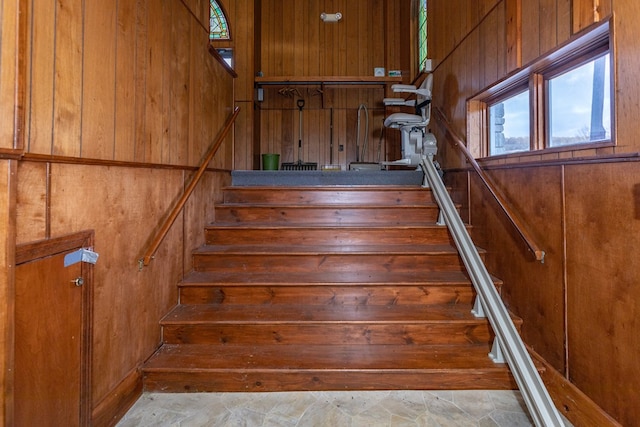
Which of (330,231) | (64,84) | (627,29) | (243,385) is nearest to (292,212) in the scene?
(330,231)

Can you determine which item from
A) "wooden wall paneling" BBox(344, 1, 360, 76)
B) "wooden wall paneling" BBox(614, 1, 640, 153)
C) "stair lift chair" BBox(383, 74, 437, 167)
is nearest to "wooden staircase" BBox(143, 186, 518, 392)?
"stair lift chair" BBox(383, 74, 437, 167)

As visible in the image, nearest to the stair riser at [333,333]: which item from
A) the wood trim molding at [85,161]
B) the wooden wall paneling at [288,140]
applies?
the wood trim molding at [85,161]

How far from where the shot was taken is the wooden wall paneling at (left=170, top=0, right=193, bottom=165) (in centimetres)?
220

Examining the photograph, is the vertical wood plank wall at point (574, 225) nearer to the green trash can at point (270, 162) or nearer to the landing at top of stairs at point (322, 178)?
the landing at top of stairs at point (322, 178)

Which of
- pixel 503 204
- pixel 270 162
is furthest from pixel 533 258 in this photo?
pixel 270 162

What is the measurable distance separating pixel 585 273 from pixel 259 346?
179 cm

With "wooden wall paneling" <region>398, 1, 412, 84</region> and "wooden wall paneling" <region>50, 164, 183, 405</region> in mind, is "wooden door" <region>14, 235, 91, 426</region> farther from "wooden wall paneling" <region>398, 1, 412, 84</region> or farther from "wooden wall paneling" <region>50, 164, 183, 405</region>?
"wooden wall paneling" <region>398, 1, 412, 84</region>

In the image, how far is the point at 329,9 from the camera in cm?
565

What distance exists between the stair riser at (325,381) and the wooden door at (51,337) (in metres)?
0.49

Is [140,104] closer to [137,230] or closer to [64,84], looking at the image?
[64,84]

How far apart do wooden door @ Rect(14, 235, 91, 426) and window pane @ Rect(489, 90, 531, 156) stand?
258 cm

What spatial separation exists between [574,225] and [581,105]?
0.63 m

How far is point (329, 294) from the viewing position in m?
2.37

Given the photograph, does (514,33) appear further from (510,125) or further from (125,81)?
(125,81)
